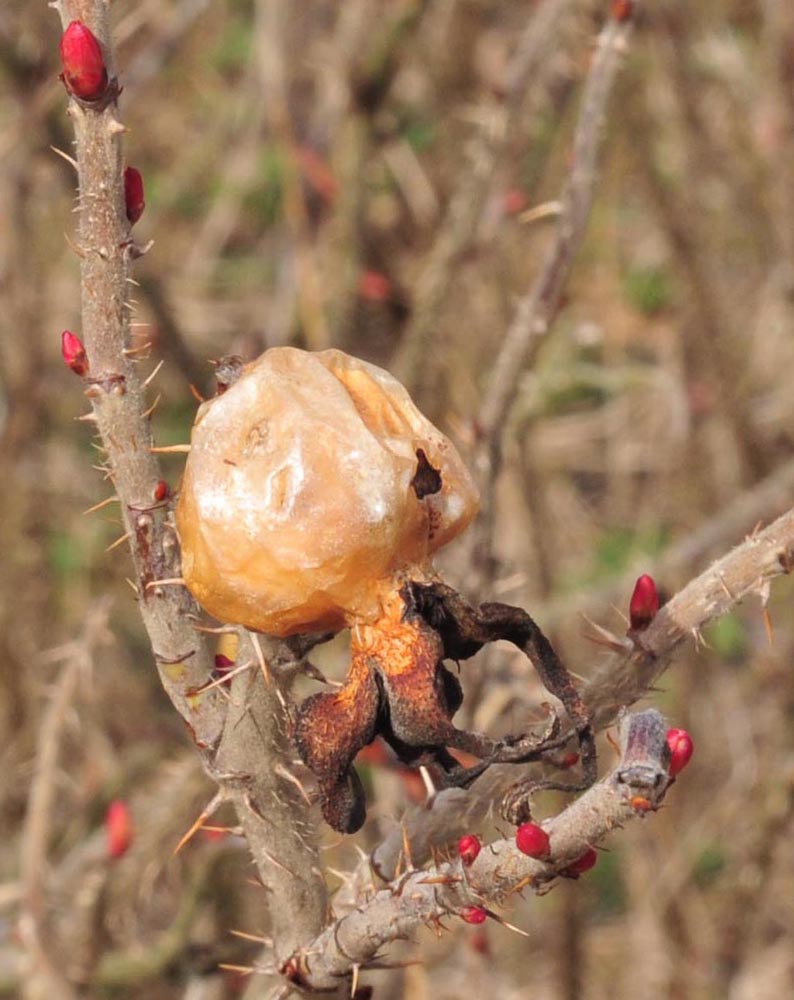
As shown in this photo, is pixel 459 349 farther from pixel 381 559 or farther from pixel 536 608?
pixel 381 559

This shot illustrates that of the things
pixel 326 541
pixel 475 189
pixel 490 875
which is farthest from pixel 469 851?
pixel 475 189

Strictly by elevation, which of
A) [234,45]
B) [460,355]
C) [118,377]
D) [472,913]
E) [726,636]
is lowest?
[726,636]

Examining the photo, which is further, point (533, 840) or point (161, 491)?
point (161, 491)

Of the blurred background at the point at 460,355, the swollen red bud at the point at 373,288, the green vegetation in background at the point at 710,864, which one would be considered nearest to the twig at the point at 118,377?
the blurred background at the point at 460,355

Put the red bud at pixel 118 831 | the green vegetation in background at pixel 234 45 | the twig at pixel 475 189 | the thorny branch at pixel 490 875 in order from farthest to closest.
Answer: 1. the green vegetation in background at pixel 234 45
2. the twig at pixel 475 189
3. the red bud at pixel 118 831
4. the thorny branch at pixel 490 875

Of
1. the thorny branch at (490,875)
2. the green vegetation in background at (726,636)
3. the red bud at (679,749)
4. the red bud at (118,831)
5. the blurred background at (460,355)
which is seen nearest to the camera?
the thorny branch at (490,875)

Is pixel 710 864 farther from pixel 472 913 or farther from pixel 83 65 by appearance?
pixel 83 65

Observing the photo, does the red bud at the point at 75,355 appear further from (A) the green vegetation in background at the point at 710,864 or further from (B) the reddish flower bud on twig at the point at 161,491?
(A) the green vegetation in background at the point at 710,864
